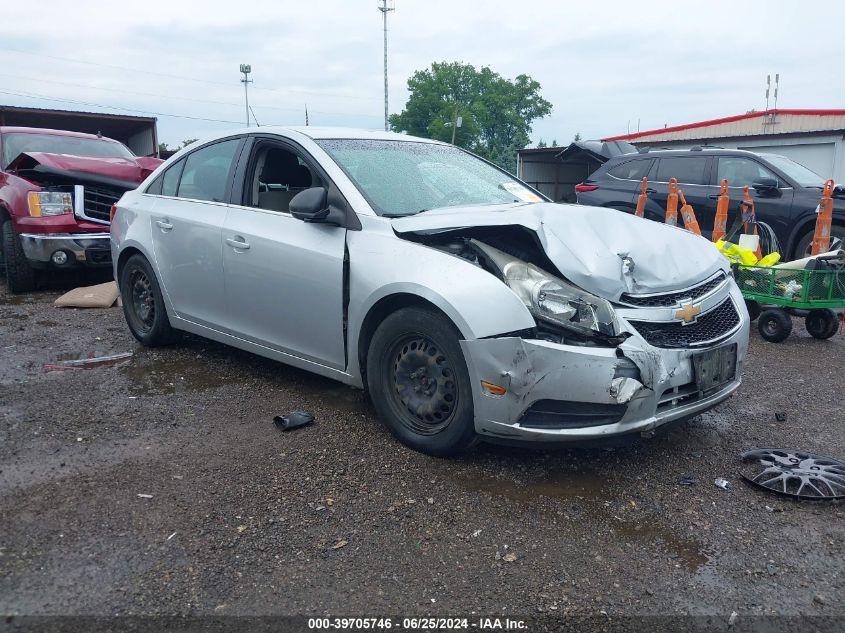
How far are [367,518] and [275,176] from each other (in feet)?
8.43

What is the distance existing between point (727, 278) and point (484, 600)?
241cm

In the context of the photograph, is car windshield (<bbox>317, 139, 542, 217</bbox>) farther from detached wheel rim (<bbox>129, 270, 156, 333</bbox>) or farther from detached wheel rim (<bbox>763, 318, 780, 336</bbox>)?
detached wheel rim (<bbox>763, 318, 780, 336</bbox>)

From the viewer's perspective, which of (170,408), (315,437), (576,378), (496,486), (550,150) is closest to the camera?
(576,378)

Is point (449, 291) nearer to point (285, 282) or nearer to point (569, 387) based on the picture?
point (569, 387)

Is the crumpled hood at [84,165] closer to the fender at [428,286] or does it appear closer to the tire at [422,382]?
the fender at [428,286]

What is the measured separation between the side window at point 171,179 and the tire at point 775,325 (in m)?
5.24

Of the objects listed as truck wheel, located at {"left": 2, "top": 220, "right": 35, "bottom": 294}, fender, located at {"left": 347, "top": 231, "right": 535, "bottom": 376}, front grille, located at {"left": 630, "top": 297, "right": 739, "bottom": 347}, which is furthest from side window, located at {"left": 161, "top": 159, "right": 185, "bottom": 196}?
front grille, located at {"left": 630, "top": 297, "right": 739, "bottom": 347}

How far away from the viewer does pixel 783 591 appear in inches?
99.1

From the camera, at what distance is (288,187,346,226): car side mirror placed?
12.6ft

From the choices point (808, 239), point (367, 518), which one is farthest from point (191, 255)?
point (808, 239)

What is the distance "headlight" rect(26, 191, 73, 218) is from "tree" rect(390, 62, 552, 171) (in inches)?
2682

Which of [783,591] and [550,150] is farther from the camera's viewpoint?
[550,150]

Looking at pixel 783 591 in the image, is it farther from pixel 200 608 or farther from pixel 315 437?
pixel 315 437

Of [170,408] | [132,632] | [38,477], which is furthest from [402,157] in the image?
[132,632]
